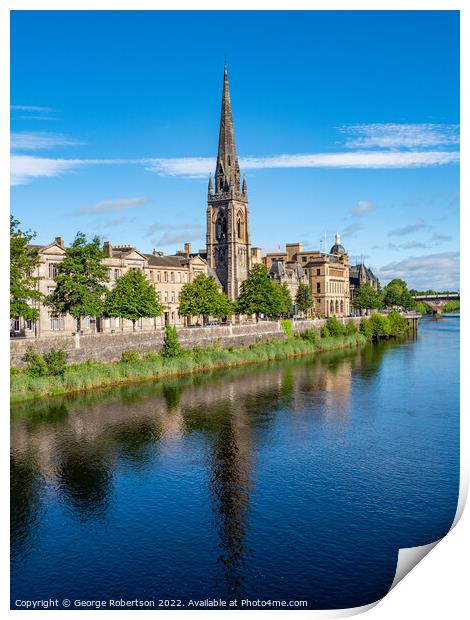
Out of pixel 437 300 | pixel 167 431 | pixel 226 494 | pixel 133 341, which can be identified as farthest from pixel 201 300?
pixel 437 300

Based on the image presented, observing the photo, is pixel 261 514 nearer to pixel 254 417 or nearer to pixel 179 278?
pixel 254 417

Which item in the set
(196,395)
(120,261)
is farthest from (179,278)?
(196,395)

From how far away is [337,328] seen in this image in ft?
238

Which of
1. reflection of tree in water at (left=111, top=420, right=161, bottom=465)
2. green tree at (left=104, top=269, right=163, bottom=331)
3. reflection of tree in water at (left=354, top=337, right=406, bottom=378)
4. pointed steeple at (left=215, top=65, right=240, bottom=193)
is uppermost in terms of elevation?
pointed steeple at (left=215, top=65, right=240, bottom=193)

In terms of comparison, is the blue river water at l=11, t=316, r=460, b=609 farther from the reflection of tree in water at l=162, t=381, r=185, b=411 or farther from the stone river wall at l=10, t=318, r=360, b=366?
the stone river wall at l=10, t=318, r=360, b=366

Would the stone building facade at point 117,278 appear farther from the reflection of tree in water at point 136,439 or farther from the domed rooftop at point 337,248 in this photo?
the domed rooftop at point 337,248

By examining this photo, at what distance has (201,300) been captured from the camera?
64750 millimetres

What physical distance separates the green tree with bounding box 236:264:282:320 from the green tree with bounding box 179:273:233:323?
17.7 feet

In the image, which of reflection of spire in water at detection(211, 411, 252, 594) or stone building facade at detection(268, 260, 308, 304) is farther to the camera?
stone building facade at detection(268, 260, 308, 304)

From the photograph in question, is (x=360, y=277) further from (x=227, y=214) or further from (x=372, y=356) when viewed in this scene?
(x=372, y=356)

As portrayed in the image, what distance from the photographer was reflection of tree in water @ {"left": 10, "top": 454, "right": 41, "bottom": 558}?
18478 millimetres

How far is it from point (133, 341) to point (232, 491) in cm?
2557

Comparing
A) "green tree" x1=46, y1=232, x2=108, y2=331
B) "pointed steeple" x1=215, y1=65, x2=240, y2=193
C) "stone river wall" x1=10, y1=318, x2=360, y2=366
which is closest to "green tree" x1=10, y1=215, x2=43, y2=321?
"stone river wall" x1=10, y1=318, x2=360, y2=366

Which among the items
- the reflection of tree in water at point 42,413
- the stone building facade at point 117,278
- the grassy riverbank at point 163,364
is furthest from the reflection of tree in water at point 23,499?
the stone building facade at point 117,278
